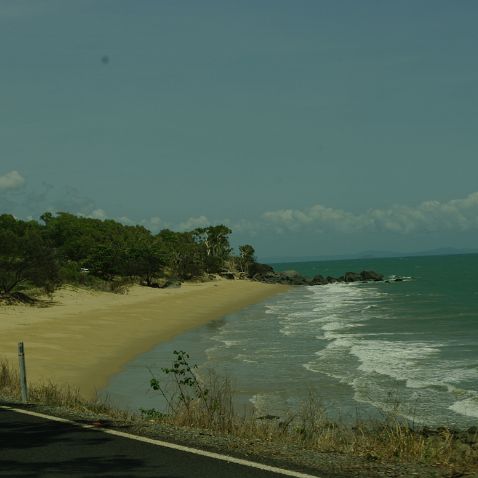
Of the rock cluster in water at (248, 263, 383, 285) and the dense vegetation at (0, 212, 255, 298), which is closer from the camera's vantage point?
the dense vegetation at (0, 212, 255, 298)

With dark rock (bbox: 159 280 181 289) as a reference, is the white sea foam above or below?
below

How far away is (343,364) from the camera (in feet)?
78.9

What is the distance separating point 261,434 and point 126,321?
103 ft

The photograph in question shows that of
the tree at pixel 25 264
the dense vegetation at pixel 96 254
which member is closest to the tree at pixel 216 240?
the dense vegetation at pixel 96 254

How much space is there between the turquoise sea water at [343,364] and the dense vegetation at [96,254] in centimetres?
1148

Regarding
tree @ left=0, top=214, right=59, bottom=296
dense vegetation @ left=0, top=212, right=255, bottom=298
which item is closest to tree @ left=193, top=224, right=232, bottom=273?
dense vegetation @ left=0, top=212, right=255, bottom=298

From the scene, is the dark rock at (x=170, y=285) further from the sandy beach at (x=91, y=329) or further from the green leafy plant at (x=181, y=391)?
the green leafy plant at (x=181, y=391)

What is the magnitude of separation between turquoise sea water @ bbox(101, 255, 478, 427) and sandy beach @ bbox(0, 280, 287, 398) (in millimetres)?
1147

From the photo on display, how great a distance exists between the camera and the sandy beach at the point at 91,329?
22922 millimetres

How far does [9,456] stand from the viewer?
8.09 meters

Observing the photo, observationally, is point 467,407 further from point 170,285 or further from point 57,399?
point 170,285

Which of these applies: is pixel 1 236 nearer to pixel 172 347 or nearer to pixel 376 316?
pixel 172 347

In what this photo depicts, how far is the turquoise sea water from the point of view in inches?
684

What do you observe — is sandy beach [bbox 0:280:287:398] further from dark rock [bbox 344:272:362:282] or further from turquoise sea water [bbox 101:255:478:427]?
dark rock [bbox 344:272:362:282]
